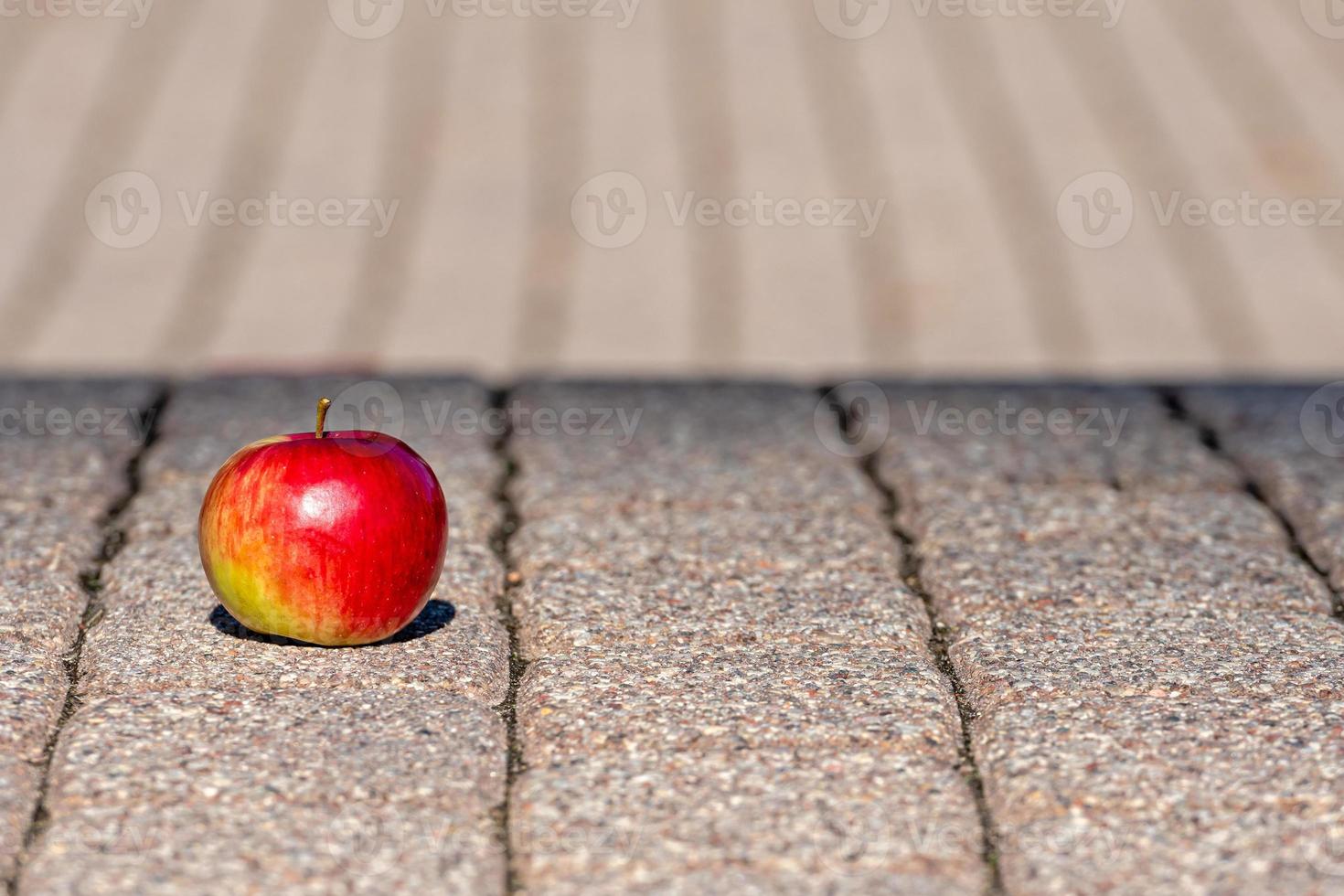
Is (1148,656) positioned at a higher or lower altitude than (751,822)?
lower

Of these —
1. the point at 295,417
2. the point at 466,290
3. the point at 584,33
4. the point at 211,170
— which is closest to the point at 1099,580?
the point at 295,417

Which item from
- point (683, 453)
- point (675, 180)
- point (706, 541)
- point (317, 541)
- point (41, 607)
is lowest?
point (675, 180)

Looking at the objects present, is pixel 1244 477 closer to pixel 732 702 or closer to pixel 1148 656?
pixel 1148 656

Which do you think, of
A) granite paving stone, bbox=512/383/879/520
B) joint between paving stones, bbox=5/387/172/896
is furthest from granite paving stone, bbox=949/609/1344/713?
joint between paving stones, bbox=5/387/172/896

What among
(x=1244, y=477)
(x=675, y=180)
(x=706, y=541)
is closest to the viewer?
(x=706, y=541)

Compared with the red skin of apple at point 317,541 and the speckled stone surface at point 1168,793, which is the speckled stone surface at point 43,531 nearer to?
the red skin of apple at point 317,541

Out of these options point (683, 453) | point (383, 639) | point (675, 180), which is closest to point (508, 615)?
point (383, 639)

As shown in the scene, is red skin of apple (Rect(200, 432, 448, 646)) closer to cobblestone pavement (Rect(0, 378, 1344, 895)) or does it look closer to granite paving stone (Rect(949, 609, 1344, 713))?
cobblestone pavement (Rect(0, 378, 1344, 895))
